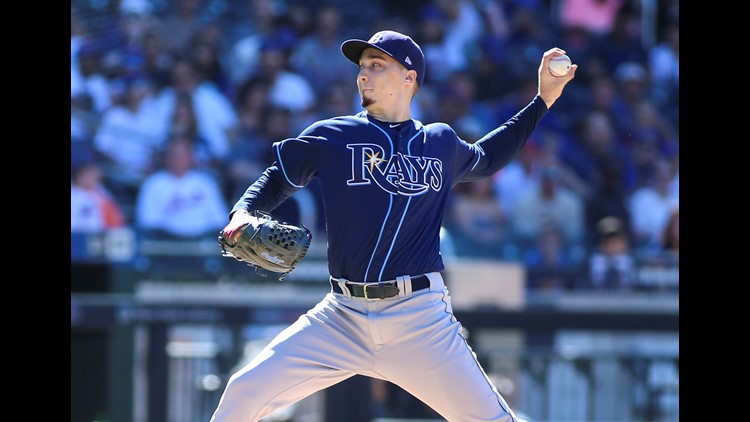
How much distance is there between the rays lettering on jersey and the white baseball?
2.61 ft

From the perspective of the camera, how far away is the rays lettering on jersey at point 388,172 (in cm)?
411

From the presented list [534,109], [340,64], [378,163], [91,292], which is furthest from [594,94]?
[378,163]

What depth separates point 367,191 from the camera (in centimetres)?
410

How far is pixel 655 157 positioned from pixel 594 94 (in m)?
0.98

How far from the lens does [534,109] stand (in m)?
4.61

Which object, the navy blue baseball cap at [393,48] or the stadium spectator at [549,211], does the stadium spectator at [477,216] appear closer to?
the stadium spectator at [549,211]

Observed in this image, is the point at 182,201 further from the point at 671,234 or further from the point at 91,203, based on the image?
the point at 671,234

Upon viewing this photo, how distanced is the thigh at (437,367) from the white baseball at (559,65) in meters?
1.16

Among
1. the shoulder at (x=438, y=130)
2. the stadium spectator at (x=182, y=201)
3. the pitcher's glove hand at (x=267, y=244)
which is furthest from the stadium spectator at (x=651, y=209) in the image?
the pitcher's glove hand at (x=267, y=244)

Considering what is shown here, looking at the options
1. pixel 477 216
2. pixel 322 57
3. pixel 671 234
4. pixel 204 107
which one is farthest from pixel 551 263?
pixel 204 107

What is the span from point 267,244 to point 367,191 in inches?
17.9

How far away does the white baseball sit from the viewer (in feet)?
14.8
